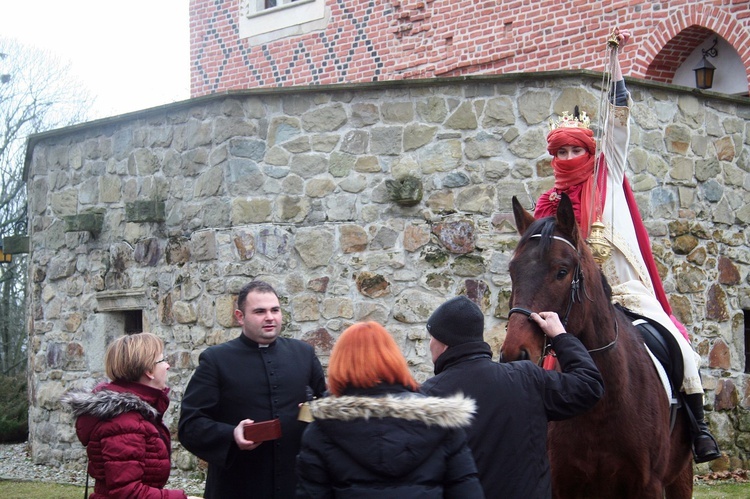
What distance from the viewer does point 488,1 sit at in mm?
14383

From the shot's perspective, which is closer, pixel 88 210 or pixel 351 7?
pixel 88 210

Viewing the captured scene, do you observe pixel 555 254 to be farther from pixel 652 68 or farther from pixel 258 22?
pixel 258 22

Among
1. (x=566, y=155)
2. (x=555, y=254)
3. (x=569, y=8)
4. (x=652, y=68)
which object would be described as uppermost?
(x=569, y=8)

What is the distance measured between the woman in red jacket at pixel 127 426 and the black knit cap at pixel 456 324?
4.12 feet

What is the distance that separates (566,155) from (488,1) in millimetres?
9490

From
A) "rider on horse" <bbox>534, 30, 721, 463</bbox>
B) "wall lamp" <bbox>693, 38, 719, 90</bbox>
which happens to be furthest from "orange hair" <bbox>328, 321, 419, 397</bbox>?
"wall lamp" <bbox>693, 38, 719, 90</bbox>

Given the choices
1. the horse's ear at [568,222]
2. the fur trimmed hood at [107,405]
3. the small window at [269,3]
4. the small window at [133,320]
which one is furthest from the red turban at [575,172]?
the small window at [269,3]

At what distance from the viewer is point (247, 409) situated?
4.28 metres

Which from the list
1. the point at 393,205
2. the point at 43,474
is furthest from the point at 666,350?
the point at 43,474

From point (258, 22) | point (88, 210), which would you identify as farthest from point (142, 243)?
point (258, 22)

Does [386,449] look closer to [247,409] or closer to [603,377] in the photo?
[247,409]

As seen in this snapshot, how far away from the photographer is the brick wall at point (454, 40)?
1280 centimetres

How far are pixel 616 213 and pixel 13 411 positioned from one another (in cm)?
1036

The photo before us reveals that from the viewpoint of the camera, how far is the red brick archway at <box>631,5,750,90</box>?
1222 cm
